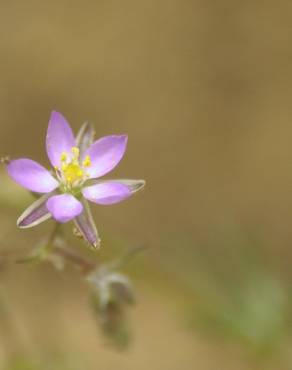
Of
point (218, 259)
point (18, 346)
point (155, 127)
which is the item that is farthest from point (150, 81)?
point (18, 346)

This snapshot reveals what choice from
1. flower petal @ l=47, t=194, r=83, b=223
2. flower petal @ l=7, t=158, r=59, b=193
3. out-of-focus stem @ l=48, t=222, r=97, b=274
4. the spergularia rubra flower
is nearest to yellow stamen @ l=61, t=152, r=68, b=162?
the spergularia rubra flower

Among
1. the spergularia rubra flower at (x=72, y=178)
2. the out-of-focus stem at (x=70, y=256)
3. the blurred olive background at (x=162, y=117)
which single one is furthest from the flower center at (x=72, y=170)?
the blurred olive background at (x=162, y=117)

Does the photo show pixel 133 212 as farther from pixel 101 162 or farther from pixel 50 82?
pixel 101 162

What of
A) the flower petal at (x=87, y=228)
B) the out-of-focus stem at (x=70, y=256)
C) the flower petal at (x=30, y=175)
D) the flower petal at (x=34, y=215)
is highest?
the flower petal at (x=30, y=175)

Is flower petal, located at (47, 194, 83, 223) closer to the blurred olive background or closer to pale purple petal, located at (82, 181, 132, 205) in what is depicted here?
pale purple petal, located at (82, 181, 132, 205)

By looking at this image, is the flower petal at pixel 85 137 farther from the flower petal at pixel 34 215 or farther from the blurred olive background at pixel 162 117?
the blurred olive background at pixel 162 117
